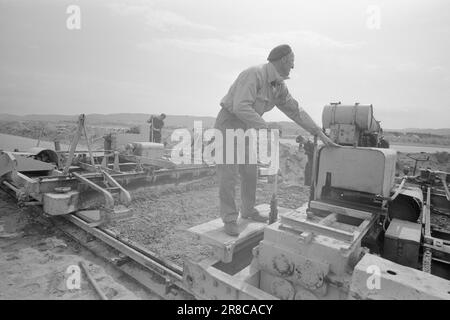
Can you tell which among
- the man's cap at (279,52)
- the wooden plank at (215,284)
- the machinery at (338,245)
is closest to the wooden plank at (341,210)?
the machinery at (338,245)

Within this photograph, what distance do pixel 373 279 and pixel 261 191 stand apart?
5724 millimetres

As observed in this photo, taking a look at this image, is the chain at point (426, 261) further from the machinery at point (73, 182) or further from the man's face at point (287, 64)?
the machinery at point (73, 182)

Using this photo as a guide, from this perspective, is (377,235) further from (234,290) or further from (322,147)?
(234,290)

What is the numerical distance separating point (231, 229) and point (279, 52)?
1.73m

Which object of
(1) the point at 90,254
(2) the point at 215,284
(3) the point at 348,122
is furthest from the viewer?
(1) the point at 90,254

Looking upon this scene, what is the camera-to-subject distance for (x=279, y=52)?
2.67 m

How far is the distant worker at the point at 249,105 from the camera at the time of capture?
97.8 inches

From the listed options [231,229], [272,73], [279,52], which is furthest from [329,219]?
[279,52]

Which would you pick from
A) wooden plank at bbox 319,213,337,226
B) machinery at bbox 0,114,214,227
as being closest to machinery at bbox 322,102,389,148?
wooden plank at bbox 319,213,337,226

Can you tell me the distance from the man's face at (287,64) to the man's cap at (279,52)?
0.04 metres

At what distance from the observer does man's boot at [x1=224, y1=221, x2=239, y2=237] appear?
8.39 ft

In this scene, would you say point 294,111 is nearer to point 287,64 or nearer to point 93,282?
point 287,64

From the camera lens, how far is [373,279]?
150 cm
